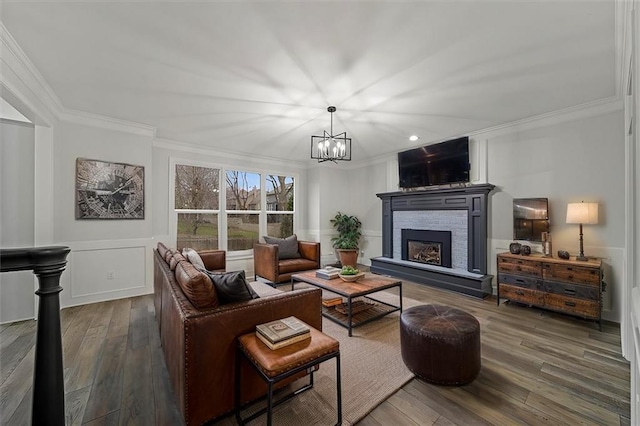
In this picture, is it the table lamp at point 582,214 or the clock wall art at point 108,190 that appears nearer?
the table lamp at point 582,214

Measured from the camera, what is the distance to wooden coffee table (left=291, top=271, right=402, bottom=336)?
115 inches

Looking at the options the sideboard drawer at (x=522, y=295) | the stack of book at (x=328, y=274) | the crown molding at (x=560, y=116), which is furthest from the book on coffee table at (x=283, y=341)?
the crown molding at (x=560, y=116)

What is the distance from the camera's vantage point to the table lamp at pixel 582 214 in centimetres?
305

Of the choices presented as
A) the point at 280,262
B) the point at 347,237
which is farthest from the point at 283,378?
the point at 347,237

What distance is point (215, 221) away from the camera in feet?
17.3

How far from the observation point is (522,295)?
3359 millimetres

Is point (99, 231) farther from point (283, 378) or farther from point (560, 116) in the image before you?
point (560, 116)

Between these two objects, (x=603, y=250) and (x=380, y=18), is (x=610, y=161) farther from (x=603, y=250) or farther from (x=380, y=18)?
(x=380, y=18)

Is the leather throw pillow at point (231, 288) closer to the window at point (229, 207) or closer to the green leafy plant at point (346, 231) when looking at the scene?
the window at point (229, 207)

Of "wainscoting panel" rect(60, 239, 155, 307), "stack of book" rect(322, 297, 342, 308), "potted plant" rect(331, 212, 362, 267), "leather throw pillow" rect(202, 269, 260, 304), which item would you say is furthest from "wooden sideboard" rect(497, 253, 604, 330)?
"wainscoting panel" rect(60, 239, 155, 307)

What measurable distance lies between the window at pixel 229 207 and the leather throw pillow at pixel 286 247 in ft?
3.11

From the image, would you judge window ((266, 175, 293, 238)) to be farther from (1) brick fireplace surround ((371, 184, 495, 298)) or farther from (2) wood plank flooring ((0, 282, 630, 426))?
(2) wood plank flooring ((0, 282, 630, 426))

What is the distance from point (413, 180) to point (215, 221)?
13.0 feet

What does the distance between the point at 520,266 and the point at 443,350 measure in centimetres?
223
